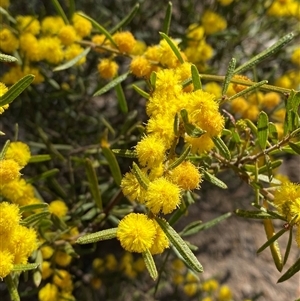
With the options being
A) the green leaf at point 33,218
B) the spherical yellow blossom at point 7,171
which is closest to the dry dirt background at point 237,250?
the green leaf at point 33,218

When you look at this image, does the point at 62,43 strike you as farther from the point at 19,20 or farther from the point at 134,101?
the point at 134,101

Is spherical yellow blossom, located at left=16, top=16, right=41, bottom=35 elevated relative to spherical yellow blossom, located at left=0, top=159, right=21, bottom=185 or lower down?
elevated

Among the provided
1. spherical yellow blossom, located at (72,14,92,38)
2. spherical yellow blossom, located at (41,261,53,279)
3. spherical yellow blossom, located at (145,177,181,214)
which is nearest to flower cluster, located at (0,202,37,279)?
spherical yellow blossom, located at (145,177,181,214)

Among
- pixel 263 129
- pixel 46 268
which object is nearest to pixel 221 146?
pixel 263 129

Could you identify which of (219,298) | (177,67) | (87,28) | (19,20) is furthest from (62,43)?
(219,298)

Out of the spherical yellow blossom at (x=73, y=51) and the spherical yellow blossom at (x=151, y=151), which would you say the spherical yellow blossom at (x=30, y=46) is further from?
the spherical yellow blossom at (x=151, y=151)

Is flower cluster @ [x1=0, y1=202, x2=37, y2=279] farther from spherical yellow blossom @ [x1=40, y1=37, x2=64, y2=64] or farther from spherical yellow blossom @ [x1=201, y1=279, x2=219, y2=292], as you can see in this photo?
spherical yellow blossom @ [x1=201, y1=279, x2=219, y2=292]
